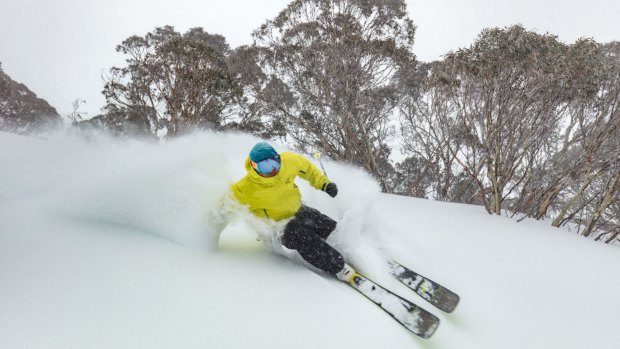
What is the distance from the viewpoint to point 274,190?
8.87 feet

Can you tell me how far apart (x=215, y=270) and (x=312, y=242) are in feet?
2.69

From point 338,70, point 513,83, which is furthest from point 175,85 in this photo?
point 513,83

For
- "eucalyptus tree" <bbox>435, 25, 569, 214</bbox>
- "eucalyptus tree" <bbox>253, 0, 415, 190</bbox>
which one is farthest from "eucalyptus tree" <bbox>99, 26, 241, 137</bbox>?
"eucalyptus tree" <bbox>435, 25, 569, 214</bbox>

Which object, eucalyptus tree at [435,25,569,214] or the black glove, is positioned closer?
the black glove

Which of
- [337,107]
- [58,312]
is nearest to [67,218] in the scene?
[58,312]

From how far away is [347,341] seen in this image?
5.33 ft

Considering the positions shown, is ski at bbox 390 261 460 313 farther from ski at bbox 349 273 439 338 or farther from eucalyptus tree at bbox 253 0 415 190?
eucalyptus tree at bbox 253 0 415 190

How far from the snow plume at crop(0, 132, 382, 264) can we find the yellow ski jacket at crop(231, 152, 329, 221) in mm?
83

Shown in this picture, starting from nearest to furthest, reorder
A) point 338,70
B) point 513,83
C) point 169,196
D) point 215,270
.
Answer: point 215,270
point 169,196
point 513,83
point 338,70

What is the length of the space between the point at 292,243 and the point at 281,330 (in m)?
1.04

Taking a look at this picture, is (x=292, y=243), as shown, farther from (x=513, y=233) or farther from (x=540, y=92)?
(x=540, y=92)

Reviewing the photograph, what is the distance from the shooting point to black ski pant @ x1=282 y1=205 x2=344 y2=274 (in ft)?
8.19

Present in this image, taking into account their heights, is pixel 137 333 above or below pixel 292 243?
below

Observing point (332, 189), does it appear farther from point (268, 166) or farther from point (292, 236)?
point (268, 166)
